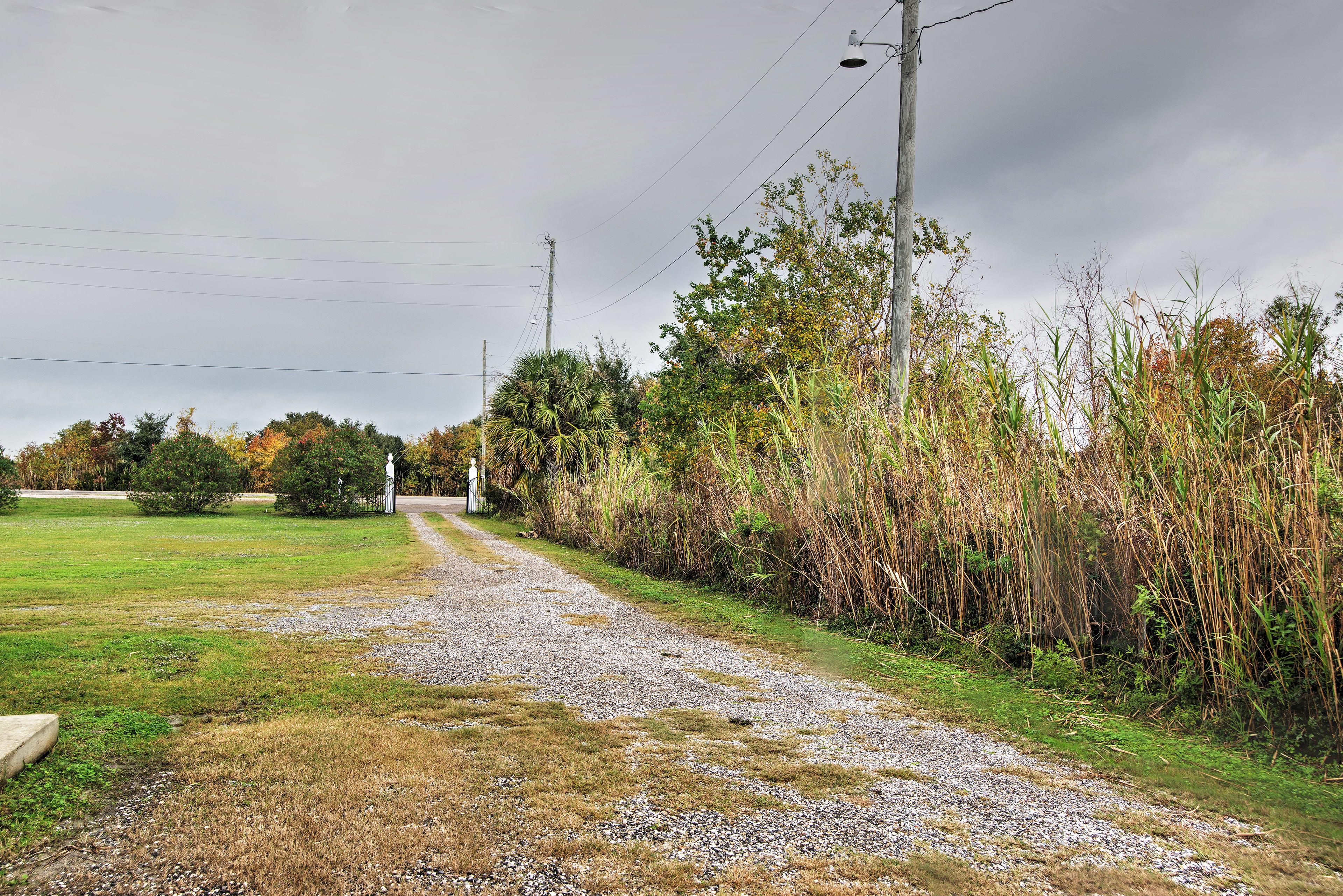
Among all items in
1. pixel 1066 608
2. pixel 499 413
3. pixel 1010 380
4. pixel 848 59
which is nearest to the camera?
pixel 1066 608

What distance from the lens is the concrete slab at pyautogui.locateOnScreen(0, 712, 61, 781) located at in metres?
2.75

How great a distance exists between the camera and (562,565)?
12.7 metres

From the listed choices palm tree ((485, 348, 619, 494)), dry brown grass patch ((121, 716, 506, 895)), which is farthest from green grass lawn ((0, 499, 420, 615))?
dry brown grass patch ((121, 716, 506, 895))

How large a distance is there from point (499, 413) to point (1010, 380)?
1843 centimetres

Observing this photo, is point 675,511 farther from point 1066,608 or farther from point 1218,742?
point 1218,742

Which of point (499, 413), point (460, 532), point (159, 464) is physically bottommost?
point (460, 532)

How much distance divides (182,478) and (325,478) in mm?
4443

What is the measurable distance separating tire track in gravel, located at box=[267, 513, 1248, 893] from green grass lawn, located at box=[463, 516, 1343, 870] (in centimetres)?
24

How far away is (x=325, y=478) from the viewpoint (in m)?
27.3

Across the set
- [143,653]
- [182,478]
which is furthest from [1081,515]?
[182,478]

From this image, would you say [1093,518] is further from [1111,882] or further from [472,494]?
[472,494]

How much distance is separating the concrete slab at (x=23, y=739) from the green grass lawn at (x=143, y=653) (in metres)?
0.05

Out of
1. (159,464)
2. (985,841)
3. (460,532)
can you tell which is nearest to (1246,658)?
(985,841)

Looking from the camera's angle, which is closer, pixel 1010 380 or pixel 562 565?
pixel 1010 380
